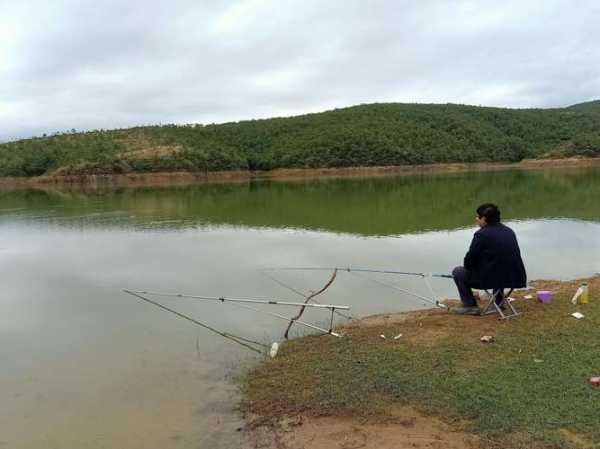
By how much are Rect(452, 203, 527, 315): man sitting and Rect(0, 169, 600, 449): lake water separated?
2.13 metres

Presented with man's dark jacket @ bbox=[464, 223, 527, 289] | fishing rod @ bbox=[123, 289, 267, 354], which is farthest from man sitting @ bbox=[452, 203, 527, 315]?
fishing rod @ bbox=[123, 289, 267, 354]

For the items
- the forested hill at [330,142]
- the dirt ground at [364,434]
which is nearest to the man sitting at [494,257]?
the dirt ground at [364,434]

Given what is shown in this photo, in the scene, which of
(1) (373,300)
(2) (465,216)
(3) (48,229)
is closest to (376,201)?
(2) (465,216)

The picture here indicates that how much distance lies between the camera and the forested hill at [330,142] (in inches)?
2655

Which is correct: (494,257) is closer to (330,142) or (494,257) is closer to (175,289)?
(175,289)

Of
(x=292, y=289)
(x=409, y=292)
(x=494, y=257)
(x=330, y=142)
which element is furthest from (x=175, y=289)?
(x=330, y=142)

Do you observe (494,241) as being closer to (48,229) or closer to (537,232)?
(537,232)

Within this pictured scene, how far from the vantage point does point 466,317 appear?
664 centimetres

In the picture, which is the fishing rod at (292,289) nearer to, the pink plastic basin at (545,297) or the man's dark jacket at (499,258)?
the man's dark jacket at (499,258)

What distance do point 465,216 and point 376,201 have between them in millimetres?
8185

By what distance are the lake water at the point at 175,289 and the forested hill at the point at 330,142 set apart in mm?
46437

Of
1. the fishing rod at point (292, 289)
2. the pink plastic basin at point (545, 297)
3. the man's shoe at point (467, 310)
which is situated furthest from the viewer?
the fishing rod at point (292, 289)

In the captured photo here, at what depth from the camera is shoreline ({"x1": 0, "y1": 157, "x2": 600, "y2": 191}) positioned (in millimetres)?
62594

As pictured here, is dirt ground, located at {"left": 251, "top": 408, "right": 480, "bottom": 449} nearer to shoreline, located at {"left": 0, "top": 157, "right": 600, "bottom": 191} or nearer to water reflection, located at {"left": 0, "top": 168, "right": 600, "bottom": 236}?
water reflection, located at {"left": 0, "top": 168, "right": 600, "bottom": 236}
